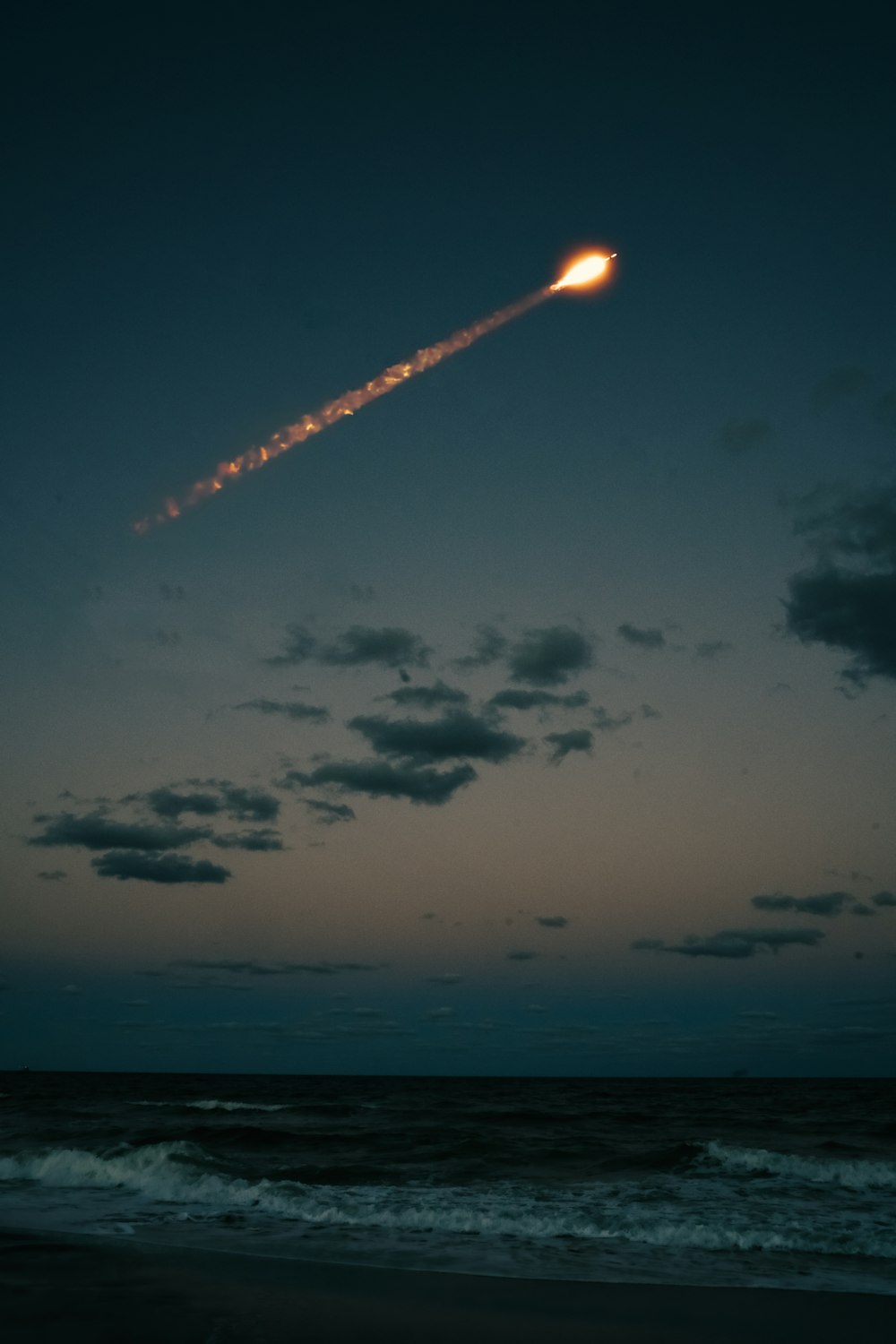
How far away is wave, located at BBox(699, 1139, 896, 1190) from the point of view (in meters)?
24.8

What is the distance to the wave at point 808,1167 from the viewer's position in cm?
2481

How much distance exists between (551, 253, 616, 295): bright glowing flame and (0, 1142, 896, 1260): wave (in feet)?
70.2

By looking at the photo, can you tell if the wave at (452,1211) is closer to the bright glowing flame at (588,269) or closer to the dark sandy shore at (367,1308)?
the dark sandy shore at (367,1308)

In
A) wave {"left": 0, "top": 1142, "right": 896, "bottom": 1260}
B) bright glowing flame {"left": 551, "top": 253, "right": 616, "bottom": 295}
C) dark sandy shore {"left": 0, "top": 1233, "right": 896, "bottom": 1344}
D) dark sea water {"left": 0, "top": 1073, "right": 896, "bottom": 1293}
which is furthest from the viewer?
bright glowing flame {"left": 551, "top": 253, "right": 616, "bottom": 295}

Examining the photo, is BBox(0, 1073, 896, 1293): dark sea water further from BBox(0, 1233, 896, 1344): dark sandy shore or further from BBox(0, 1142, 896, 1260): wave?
BBox(0, 1233, 896, 1344): dark sandy shore

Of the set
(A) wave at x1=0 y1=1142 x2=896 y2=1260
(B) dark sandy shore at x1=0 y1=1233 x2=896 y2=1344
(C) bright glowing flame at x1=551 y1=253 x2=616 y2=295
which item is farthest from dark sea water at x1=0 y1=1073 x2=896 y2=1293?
(C) bright glowing flame at x1=551 y1=253 x2=616 y2=295

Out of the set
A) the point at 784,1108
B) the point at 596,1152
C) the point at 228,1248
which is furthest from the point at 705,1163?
the point at 784,1108

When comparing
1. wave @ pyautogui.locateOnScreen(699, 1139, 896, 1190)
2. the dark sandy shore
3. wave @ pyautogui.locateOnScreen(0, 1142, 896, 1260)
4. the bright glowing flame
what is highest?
the bright glowing flame

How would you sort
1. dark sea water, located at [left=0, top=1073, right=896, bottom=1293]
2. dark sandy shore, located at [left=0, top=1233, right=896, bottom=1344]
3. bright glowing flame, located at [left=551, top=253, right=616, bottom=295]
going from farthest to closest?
bright glowing flame, located at [left=551, top=253, right=616, bottom=295] < dark sea water, located at [left=0, top=1073, right=896, bottom=1293] < dark sandy shore, located at [left=0, top=1233, right=896, bottom=1344]

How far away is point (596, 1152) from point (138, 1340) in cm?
2200

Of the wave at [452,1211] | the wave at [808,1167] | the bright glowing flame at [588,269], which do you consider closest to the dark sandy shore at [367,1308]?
the wave at [452,1211]

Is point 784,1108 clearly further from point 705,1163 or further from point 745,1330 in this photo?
point 745,1330

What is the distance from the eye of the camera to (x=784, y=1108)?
175 feet

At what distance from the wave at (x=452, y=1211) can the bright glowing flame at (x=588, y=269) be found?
70.2ft
